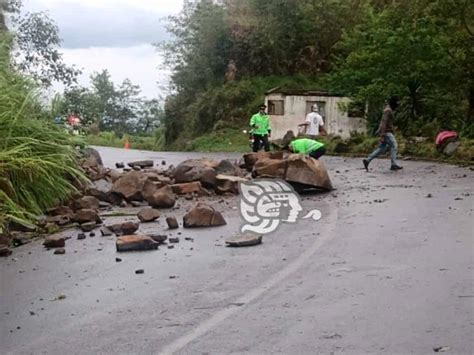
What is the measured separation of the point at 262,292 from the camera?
739 cm

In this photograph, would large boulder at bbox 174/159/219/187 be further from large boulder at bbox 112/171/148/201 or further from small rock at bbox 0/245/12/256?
small rock at bbox 0/245/12/256

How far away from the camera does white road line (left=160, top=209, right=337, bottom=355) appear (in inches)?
231

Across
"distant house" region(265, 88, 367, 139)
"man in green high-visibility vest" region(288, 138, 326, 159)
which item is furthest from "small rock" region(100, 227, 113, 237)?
"distant house" region(265, 88, 367, 139)

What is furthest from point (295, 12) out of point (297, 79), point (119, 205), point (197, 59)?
point (119, 205)

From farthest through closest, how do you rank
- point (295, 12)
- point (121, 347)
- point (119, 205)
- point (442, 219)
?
point (295, 12) → point (119, 205) → point (442, 219) → point (121, 347)

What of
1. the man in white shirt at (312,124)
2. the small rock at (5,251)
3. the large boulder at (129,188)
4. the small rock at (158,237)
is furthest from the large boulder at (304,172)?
the man in white shirt at (312,124)

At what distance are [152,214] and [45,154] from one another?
2489 millimetres

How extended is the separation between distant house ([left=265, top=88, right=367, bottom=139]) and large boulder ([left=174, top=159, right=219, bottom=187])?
22858 mm

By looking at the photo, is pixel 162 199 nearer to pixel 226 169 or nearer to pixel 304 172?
pixel 304 172

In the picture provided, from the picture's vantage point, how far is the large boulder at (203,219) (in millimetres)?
11641

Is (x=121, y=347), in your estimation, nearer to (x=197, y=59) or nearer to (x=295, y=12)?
(x=295, y=12)

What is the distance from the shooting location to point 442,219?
11602 millimetres

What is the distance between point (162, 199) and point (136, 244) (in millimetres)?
4353

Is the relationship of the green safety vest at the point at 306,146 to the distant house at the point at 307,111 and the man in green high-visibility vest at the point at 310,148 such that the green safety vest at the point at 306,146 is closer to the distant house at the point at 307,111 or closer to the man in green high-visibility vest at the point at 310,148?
the man in green high-visibility vest at the point at 310,148
